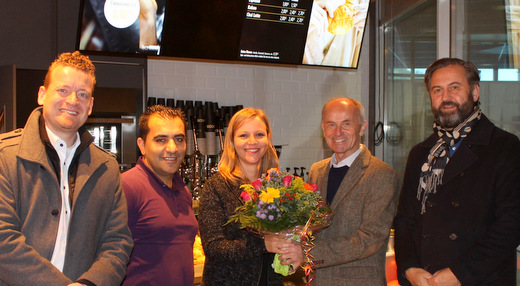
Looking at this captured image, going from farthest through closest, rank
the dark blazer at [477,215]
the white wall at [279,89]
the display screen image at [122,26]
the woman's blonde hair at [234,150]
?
the white wall at [279,89]
the display screen image at [122,26]
the woman's blonde hair at [234,150]
the dark blazer at [477,215]

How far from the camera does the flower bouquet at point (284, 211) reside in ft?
6.57

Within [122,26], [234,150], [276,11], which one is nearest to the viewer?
[234,150]

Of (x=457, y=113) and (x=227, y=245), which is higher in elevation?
(x=457, y=113)

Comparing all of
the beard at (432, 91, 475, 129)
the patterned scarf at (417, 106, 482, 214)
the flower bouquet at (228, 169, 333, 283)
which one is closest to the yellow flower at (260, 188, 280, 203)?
the flower bouquet at (228, 169, 333, 283)

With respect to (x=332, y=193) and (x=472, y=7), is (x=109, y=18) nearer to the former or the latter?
(x=332, y=193)

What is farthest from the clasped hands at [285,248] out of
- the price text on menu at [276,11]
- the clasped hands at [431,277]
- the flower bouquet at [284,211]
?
the price text on menu at [276,11]

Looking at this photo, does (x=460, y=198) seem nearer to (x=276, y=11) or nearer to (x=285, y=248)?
(x=285, y=248)

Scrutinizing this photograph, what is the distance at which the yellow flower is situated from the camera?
1983 millimetres

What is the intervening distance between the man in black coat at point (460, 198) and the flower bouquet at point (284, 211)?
0.51 meters

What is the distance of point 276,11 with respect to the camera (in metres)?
4.19

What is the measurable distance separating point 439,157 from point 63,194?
1746 mm

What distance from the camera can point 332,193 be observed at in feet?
8.11

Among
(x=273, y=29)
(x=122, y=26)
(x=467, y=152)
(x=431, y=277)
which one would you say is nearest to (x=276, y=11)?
(x=273, y=29)

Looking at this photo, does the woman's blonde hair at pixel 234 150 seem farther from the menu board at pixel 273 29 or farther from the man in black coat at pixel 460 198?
the menu board at pixel 273 29
